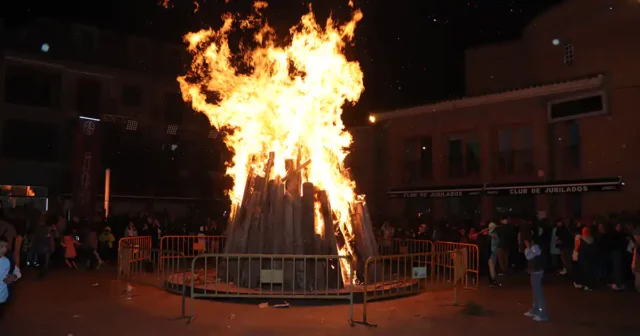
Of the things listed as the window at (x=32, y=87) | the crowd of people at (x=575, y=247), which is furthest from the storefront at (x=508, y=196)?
the window at (x=32, y=87)

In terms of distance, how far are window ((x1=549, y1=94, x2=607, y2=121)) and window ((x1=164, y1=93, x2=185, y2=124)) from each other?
2508cm


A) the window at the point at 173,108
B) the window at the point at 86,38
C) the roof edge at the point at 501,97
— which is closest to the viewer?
the roof edge at the point at 501,97

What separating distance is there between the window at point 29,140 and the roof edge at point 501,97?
18890 millimetres

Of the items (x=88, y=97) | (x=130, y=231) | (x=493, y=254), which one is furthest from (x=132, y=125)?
(x=493, y=254)

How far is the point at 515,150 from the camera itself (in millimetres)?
27109

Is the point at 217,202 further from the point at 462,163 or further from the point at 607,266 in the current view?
the point at 607,266

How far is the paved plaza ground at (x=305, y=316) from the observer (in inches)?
363

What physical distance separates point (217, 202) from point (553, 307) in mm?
32340

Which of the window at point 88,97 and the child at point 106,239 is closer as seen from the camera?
the child at point 106,239

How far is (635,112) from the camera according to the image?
73.0 ft

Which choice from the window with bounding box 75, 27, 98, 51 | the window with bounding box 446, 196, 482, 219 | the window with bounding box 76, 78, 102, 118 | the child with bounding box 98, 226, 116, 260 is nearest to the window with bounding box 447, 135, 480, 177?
the window with bounding box 446, 196, 482, 219

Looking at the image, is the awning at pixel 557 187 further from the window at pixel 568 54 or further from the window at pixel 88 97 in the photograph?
the window at pixel 88 97

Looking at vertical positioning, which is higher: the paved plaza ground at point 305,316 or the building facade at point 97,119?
the building facade at point 97,119

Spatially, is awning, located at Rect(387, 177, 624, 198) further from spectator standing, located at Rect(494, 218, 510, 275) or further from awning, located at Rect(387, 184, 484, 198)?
spectator standing, located at Rect(494, 218, 510, 275)
